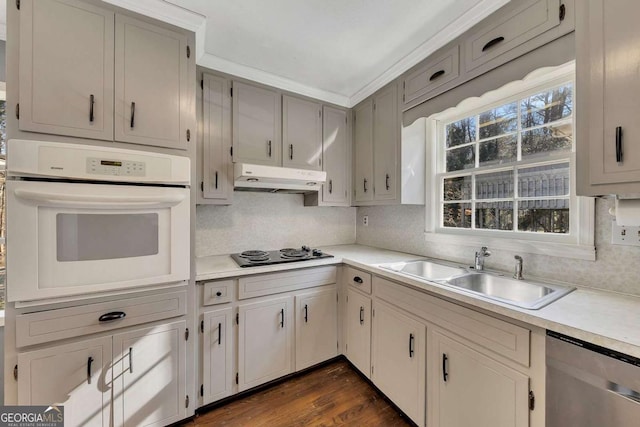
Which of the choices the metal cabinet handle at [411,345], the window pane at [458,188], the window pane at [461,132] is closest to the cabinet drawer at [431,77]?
the window pane at [461,132]

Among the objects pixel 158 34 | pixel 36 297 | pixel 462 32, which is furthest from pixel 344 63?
pixel 36 297

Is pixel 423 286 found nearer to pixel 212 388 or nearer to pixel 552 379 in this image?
pixel 552 379

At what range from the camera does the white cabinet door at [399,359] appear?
4.91ft

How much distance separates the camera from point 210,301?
1673 mm

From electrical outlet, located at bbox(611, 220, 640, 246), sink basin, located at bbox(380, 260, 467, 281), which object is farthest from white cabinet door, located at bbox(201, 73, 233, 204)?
electrical outlet, located at bbox(611, 220, 640, 246)

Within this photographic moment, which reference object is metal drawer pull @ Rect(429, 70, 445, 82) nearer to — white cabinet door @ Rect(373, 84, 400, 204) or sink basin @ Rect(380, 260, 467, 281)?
white cabinet door @ Rect(373, 84, 400, 204)

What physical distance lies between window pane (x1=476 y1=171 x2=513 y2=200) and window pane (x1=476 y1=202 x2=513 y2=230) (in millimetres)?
63

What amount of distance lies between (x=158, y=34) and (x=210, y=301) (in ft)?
5.47

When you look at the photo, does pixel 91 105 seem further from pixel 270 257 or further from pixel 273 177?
pixel 270 257

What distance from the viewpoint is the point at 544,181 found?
1.61 meters

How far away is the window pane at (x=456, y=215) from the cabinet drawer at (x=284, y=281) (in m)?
1.07

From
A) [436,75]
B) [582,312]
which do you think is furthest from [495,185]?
[582,312]

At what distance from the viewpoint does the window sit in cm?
149

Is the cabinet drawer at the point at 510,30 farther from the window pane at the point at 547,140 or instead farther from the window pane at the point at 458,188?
the window pane at the point at 458,188
